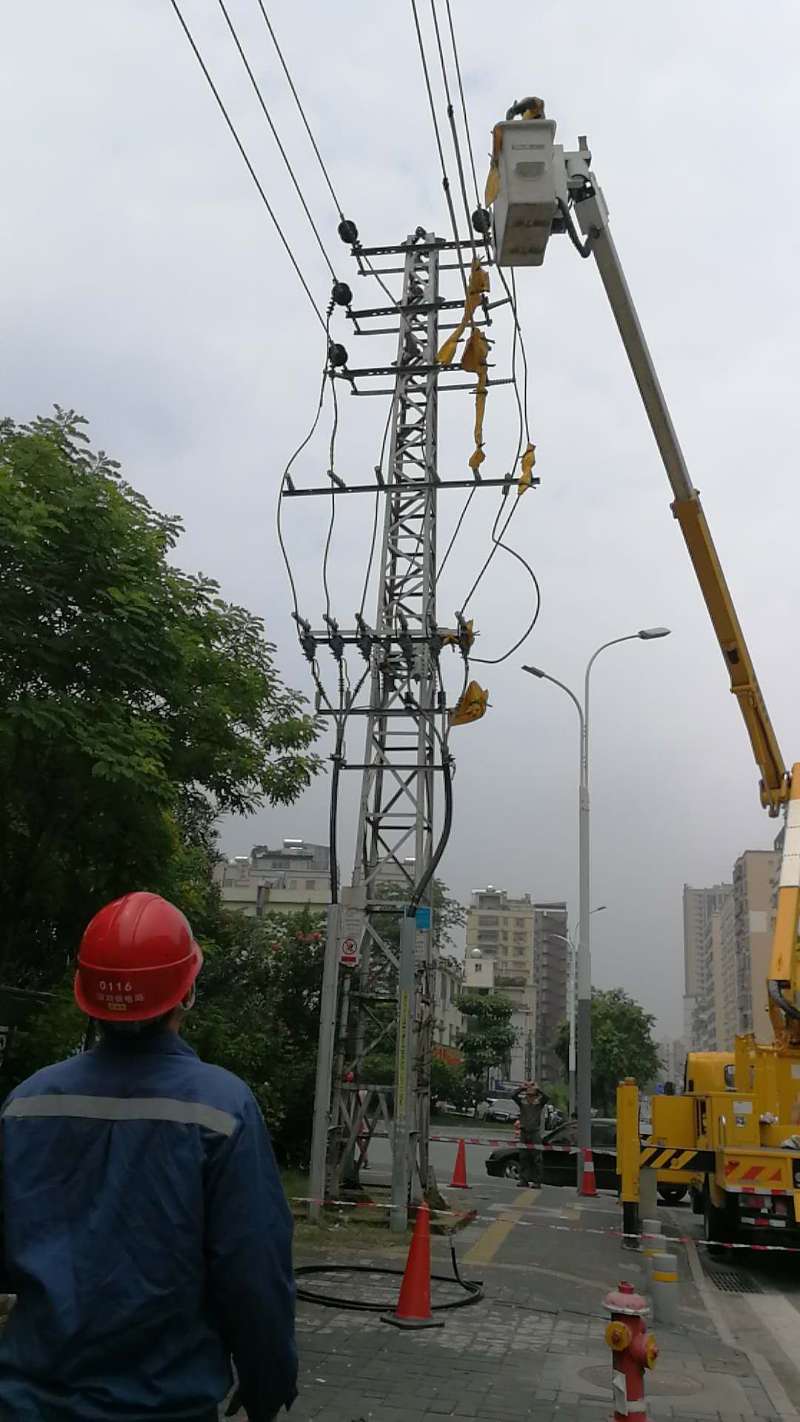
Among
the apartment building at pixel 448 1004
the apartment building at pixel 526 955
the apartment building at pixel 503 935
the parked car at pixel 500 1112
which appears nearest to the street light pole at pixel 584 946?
the parked car at pixel 500 1112

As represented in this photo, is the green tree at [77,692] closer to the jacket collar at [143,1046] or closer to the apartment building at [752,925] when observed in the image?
the jacket collar at [143,1046]

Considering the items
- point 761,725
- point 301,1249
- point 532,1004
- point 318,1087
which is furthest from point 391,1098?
point 532,1004

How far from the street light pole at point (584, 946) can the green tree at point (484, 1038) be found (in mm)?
38091

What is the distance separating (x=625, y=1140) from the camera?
492 inches

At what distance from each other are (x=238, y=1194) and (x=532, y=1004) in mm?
110522

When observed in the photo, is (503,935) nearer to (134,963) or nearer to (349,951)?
→ (349,951)

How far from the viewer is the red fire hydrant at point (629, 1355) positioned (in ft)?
15.3

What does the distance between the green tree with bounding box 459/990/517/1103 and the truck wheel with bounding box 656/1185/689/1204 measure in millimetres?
36898

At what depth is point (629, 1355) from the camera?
4.69 meters

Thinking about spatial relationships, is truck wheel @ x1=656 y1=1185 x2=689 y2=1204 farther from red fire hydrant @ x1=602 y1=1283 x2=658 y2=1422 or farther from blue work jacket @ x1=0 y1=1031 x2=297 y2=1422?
blue work jacket @ x1=0 y1=1031 x2=297 y2=1422

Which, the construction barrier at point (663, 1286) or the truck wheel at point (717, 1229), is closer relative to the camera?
the construction barrier at point (663, 1286)

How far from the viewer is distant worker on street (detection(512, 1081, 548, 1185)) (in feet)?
60.7

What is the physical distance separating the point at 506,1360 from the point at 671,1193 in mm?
14368

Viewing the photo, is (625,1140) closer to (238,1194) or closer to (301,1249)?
(301,1249)
